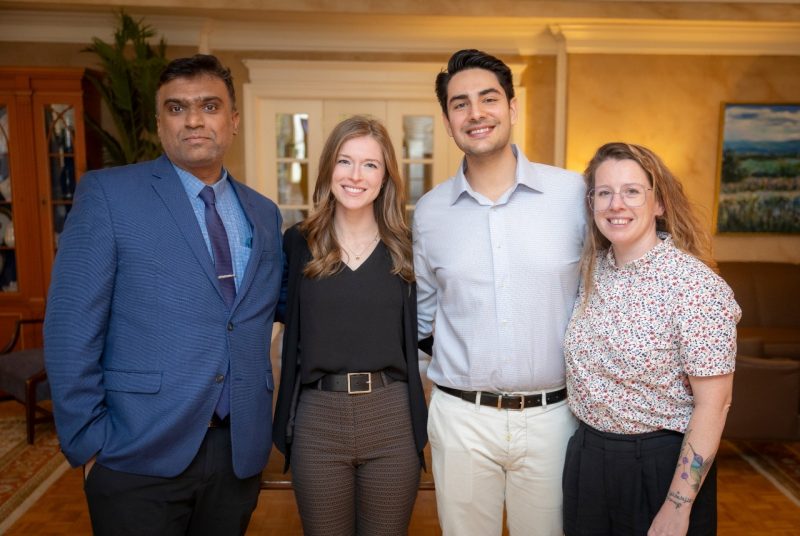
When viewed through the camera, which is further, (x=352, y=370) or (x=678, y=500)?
(x=352, y=370)

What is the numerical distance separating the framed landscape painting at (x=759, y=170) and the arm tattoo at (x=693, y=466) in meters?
4.99

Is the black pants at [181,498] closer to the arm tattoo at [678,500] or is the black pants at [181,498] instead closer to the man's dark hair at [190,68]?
the man's dark hair at [190,68]

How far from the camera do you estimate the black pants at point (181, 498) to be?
1571 millimetres

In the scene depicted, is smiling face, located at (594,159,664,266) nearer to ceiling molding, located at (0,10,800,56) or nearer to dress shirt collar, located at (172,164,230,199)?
dress shirt collar, located at (172,164,230,199)

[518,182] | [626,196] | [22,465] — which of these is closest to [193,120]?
[518,182]

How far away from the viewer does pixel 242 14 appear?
5273mm

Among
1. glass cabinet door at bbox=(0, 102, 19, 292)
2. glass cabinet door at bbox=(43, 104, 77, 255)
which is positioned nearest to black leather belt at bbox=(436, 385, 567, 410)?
glass cabinet door at bbox=(43, 104, 77, 255)

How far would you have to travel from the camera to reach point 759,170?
584 centimetres

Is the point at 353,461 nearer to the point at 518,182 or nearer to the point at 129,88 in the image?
the point at 518,182

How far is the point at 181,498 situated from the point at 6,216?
483cm

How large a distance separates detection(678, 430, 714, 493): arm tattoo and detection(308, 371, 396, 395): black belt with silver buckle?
813 mm

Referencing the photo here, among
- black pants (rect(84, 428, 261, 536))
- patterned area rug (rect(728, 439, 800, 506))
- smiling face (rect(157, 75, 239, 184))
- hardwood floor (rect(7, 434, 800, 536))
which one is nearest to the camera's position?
black pants (rect(84, 428, 261, 536))

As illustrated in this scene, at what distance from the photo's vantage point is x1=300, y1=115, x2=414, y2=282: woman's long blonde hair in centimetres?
189

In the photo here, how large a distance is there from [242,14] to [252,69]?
0.51 meters
